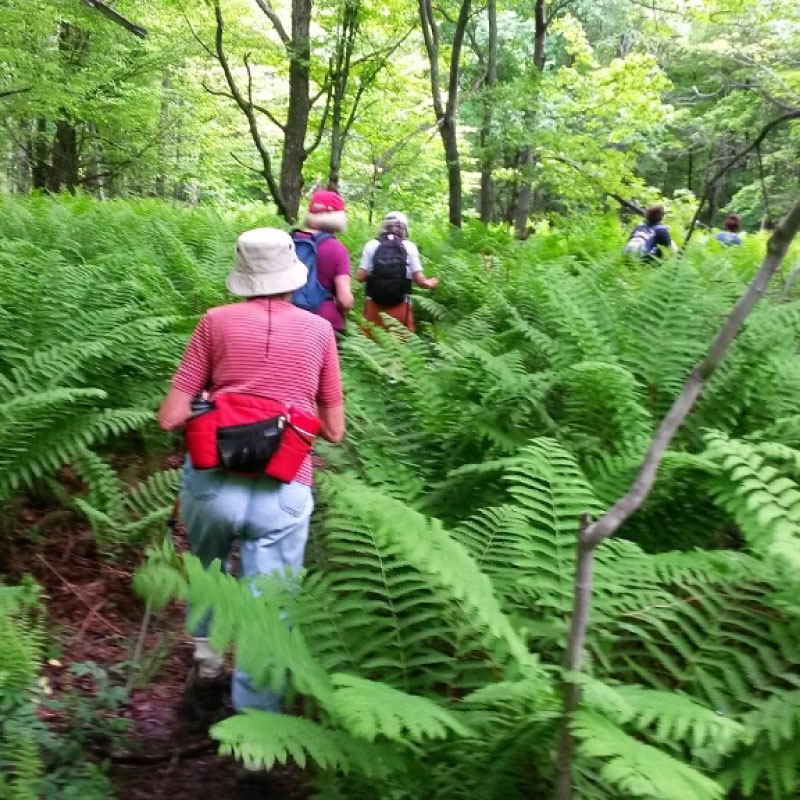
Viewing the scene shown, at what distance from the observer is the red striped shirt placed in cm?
249

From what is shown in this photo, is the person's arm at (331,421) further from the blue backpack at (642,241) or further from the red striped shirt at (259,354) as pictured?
the blue backpack at (642,241)

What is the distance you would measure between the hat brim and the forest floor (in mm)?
Result: 1622

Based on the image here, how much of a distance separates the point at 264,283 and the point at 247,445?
1.93 ft

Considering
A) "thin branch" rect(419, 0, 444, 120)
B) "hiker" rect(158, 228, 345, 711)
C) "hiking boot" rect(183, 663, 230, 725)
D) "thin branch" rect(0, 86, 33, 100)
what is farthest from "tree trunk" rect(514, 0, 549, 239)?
"hiking boot" rect(183, 663, 230, 725)

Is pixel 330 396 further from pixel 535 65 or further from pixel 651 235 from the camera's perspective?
pixel 535 65

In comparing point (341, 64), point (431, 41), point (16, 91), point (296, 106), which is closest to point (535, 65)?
point (431, 41)

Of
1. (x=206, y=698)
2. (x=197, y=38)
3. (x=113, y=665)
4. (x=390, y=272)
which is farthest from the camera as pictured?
(x=197, y=38)

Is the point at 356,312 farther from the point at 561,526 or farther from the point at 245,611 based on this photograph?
the point at 245,611

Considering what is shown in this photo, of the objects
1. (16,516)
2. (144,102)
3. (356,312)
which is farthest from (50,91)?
(16,516)

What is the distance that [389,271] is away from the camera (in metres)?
6.03

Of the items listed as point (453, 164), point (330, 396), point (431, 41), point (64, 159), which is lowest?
point (330, 396)

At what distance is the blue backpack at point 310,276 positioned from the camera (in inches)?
185

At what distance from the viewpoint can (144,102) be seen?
14.5 meters

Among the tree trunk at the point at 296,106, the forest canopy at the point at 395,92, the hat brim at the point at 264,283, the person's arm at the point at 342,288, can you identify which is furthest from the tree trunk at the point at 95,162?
the hat brim at the point at 264,283
